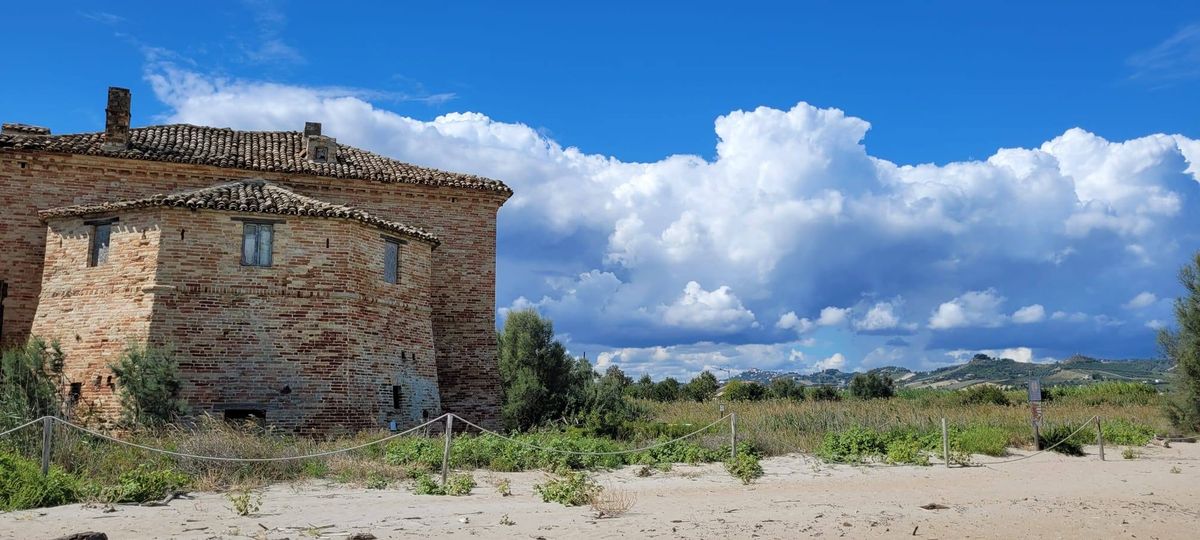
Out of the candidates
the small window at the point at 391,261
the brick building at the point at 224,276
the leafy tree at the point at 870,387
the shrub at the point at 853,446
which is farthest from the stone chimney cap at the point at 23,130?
the leafy tree at the point at 870,387

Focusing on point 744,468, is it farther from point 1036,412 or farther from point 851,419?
point 1036,412

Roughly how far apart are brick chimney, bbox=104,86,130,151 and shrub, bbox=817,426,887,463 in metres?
19.1

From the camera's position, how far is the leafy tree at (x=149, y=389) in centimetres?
1606

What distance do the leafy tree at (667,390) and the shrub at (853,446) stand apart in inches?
1217

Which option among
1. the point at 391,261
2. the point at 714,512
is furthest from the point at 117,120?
the point at 714,512

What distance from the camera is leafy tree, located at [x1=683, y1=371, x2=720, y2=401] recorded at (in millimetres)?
52456

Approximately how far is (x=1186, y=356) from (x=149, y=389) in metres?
27.1

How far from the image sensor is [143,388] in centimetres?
1611

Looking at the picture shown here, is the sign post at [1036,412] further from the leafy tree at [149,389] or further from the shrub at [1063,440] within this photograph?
the leafy tree at [149,389]

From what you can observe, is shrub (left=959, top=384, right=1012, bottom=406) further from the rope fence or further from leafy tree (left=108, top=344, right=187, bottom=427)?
leafy tree (left=108, top=344, right=187, bottom=427)

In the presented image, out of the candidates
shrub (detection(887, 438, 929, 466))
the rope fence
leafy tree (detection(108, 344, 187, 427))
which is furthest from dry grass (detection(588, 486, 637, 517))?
leafy tree (detection(108, 344, 187, 427))

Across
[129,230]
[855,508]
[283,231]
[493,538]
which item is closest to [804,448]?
[855,508]

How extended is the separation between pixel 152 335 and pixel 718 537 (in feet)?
45.9

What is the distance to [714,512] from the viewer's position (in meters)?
10.2
